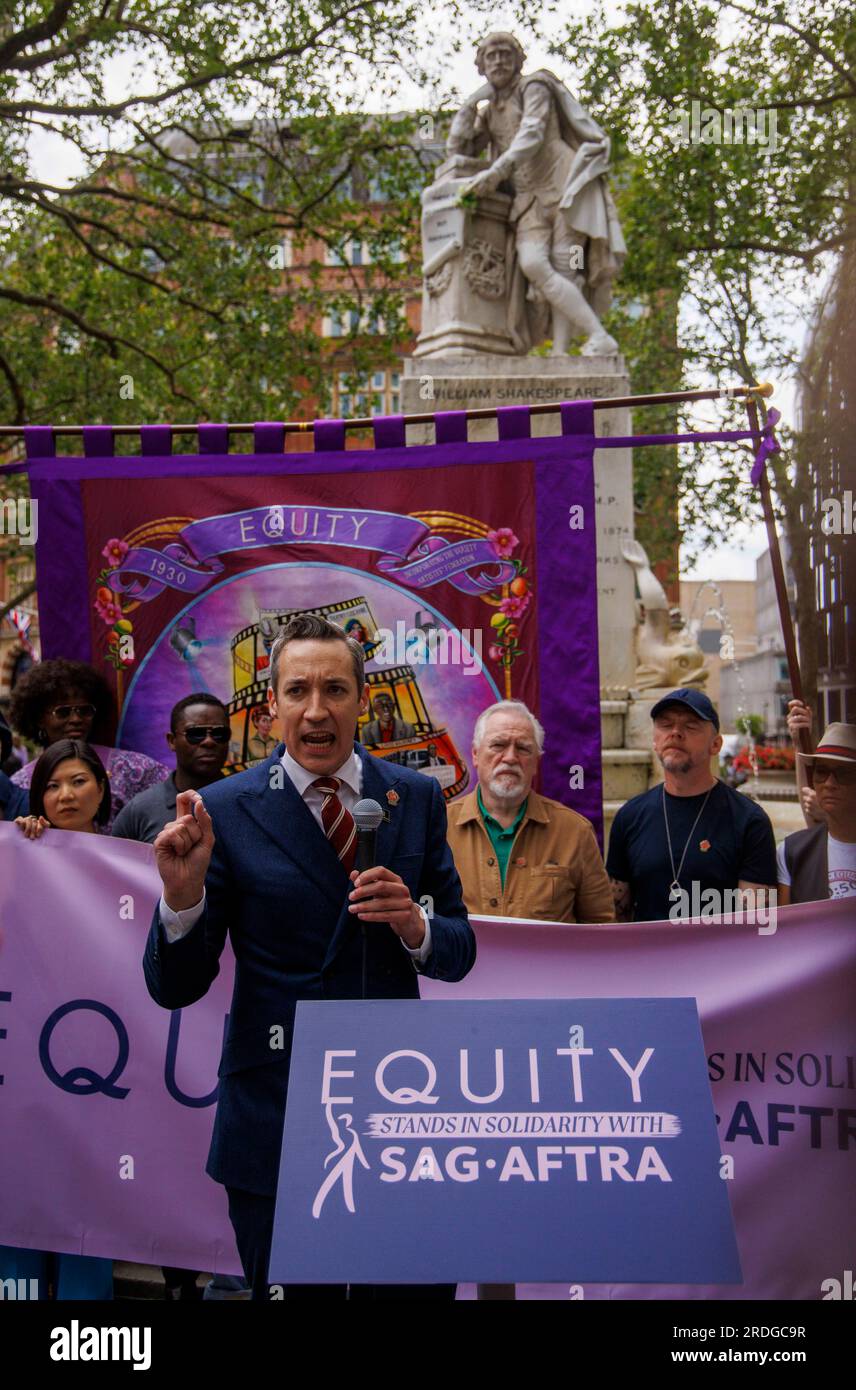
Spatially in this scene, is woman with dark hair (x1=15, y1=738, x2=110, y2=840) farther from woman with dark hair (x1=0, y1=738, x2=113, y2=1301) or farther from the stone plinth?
the stone plinth

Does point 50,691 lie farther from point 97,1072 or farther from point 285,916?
point 285,916

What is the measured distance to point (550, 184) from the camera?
1034 cm

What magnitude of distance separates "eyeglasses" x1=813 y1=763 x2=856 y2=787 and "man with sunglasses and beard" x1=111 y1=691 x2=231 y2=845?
2168 millimetres

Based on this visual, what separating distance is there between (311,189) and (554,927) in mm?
15316

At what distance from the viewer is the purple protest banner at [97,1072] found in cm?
400

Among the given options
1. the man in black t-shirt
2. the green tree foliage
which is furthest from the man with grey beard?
the green tree foliage

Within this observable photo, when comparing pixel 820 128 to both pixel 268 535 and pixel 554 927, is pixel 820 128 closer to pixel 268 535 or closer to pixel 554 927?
pixel 268 535

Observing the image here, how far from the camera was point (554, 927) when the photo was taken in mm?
4078

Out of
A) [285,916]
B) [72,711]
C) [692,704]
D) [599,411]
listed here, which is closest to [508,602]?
[692,704]

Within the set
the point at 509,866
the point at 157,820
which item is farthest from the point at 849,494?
the point at 157,820

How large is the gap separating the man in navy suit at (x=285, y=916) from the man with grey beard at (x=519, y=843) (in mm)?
1470

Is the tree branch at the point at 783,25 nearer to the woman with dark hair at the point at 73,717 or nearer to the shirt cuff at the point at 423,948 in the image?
the woman with dark hair at the point at 73,717

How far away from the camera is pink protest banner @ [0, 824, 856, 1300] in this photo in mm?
3789
